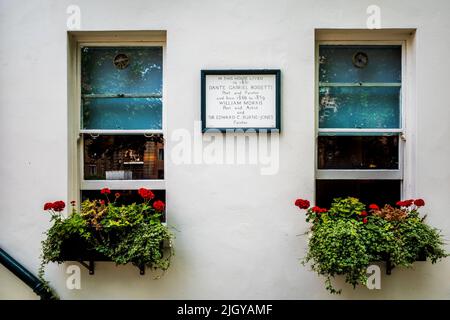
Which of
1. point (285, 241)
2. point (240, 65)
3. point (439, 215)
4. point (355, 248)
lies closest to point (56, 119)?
point (240, 65)

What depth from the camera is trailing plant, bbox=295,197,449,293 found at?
2986 mm

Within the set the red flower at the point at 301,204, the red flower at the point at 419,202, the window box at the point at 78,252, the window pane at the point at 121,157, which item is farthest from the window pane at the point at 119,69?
the red flower at the point at 419,202

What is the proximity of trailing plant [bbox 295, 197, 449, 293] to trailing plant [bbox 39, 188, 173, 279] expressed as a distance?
1.10m

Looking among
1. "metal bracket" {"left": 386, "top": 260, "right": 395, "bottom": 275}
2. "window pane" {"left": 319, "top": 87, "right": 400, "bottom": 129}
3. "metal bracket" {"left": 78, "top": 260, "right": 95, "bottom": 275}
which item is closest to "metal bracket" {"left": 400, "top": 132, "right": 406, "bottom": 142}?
"window pane" {"left": 319, "top": 87, "right": 400, "bottom": 129}

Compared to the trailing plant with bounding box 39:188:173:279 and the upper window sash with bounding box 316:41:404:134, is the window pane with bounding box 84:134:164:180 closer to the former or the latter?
the trailing plant with bounding box 39:188:173:279

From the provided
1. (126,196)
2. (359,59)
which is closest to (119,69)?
(126,196)

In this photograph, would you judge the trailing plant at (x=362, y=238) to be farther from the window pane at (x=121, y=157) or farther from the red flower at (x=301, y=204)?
the window pane at (x=121, y=157)

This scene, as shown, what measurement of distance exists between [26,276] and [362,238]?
2603 mm

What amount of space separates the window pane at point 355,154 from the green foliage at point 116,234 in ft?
→ 4.82

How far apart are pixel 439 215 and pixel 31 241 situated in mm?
3295

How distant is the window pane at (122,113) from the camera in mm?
3584

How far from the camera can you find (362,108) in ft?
11.7

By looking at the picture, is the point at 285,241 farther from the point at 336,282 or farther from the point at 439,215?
the point at 439,215

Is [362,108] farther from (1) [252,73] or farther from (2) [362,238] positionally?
(2) [362,238]
